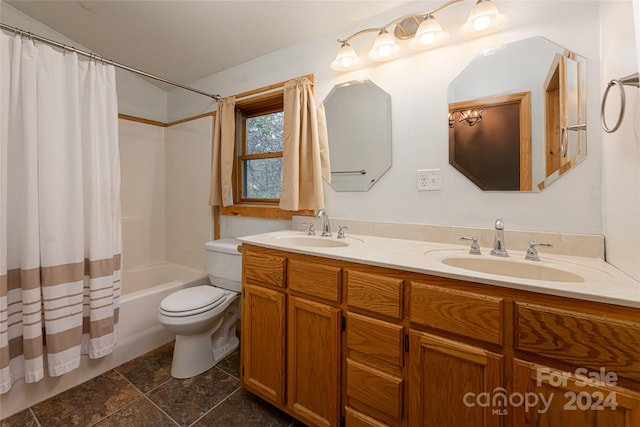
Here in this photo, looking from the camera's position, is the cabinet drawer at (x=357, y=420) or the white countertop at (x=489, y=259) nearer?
→ the white countertop at (x=489, y=259)

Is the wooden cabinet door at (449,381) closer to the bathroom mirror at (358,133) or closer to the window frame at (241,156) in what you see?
the bathroom mirror at (358,133)

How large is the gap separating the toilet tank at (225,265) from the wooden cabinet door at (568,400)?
1600mm

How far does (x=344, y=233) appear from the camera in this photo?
1661 millimetres

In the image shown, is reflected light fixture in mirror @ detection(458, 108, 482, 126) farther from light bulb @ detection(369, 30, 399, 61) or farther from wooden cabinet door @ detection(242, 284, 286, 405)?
wooden cabinet door @ detection(242, 284, 286, 405)

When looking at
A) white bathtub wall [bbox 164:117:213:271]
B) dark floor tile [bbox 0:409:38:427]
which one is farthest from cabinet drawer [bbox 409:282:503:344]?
white bathtub wall [bbox 164:117:213:271]

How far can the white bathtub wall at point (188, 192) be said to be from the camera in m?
2.47

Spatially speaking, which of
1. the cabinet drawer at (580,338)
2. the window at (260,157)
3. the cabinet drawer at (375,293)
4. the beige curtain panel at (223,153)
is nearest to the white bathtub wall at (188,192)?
the beige curtain panel at (223,153)

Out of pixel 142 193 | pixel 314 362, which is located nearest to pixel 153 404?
pixel 314 362

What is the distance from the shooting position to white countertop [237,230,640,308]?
2.31 ft

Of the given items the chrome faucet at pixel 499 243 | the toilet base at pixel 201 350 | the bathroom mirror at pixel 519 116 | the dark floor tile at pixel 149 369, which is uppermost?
the bathroom mirror at pixel 519 116

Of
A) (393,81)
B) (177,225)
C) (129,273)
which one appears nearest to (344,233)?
(393,81)

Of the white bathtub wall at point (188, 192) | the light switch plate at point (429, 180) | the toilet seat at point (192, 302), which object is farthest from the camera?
the white bathtub wall at point (188, 192)

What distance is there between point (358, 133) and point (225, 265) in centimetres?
132

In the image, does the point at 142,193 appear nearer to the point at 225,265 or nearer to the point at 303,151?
the point at 225,265
